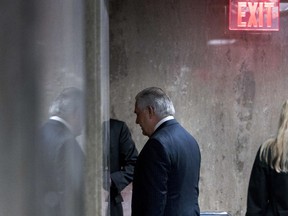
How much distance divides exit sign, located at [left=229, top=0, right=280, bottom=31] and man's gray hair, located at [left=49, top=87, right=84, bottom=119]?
9.59 ft

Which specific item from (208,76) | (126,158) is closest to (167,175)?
(126,158)

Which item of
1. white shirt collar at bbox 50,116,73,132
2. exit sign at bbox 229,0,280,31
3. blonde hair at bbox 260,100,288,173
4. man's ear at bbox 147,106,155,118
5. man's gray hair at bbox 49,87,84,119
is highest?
exit sign at bbox 229,0,280,31

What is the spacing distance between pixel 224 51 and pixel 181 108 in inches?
24.9

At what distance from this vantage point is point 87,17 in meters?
1.91

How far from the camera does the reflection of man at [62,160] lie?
65.1 inches

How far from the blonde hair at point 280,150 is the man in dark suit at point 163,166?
43cm

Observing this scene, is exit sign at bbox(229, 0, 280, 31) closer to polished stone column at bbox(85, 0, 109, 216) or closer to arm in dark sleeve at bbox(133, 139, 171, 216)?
arm in dark sleeve at bbox(133, 139, 171, 216)

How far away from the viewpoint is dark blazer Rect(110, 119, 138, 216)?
3.53 meters

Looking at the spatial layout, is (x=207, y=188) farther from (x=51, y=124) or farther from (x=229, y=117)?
(x=51, y=124)

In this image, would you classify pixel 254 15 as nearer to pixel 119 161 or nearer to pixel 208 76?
pixel 208 76

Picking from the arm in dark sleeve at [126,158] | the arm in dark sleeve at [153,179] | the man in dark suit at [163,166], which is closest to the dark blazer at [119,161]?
the arm in dark sleeve at [126,158]

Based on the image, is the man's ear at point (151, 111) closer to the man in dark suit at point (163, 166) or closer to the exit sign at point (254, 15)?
the man in dark suit at point (163, 166)

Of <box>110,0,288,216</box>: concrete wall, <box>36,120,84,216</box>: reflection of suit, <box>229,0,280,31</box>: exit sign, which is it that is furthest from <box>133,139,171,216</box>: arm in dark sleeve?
<box>229,0,280,31</box>: exit sign

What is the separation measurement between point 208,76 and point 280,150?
171 cm
